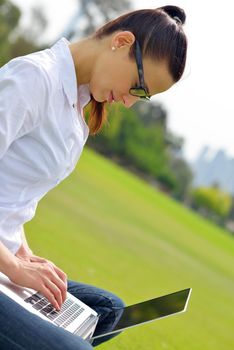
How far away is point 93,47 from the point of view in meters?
1.95

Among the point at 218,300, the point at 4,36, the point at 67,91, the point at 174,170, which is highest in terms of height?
the point at 67,91

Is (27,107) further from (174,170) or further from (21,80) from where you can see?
(174,170)

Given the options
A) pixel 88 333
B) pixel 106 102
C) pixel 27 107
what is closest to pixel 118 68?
pixel 106 102

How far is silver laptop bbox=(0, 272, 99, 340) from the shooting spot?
167 centimetres

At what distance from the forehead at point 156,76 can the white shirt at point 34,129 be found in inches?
9.5

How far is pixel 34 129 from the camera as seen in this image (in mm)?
1781

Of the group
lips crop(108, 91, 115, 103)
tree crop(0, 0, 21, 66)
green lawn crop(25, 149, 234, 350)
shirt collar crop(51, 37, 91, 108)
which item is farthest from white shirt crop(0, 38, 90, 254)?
tree crop(0, 0, 21, 66)

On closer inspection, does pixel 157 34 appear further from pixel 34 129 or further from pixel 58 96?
pixel 34 129

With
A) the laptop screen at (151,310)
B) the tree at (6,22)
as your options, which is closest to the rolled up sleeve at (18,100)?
the laptop screen at (151,310)

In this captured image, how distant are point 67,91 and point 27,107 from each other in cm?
22

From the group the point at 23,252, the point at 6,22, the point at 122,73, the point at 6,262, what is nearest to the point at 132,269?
the point at 23,252

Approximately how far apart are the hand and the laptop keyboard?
2 centimetres

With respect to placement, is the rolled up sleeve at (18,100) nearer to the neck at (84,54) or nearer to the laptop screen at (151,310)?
the neck at (84,54)

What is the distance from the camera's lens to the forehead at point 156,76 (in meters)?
1.88
